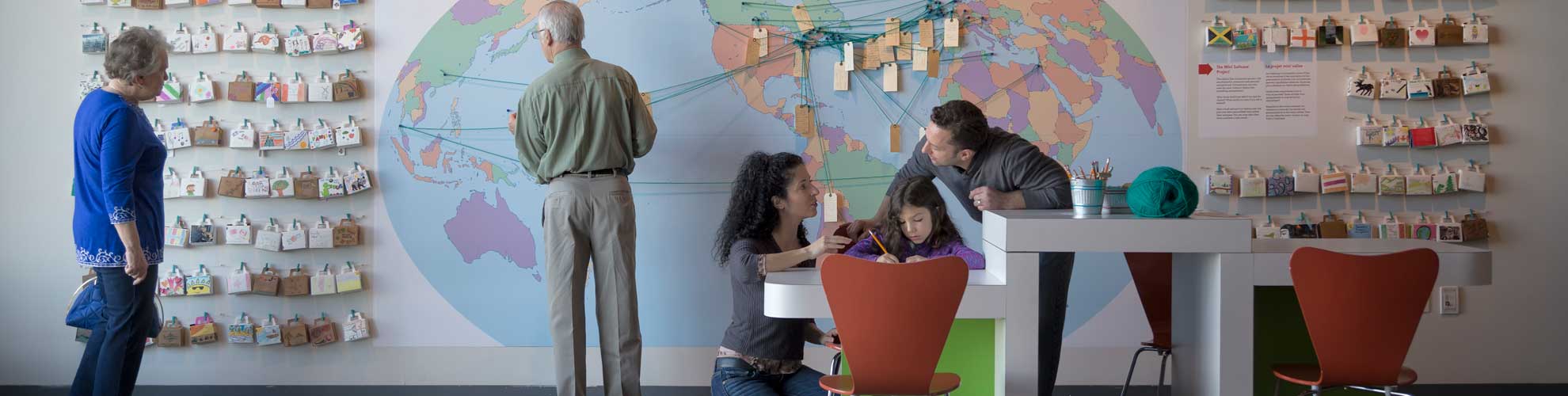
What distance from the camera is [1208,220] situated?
2174mm

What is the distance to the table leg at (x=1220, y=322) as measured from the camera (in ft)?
7.25

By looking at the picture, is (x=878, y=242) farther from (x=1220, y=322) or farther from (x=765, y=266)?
(x=1220, y=322)

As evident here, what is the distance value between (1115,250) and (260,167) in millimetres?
3116

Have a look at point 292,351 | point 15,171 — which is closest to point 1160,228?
point 292,351

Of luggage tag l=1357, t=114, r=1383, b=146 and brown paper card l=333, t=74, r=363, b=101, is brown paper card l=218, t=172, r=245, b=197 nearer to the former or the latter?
brown paper card l=333, t=74, r=363, b=101

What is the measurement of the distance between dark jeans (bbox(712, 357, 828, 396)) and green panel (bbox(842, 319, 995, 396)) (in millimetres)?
302

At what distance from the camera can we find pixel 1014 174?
287 cm

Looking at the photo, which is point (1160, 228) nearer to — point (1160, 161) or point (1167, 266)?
point (1167, 266)

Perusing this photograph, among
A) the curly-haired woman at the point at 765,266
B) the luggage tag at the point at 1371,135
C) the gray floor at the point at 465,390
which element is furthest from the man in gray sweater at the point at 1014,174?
the luggage tag at the point at 1371,135

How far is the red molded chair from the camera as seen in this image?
2.14m

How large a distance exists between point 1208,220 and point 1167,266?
73 cm

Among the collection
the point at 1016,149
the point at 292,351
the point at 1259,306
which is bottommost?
the point at 292,351

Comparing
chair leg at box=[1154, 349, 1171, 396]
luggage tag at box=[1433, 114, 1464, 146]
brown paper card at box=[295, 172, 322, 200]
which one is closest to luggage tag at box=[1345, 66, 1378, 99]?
luggage tag at box=[1433, 114, 1464, 146]

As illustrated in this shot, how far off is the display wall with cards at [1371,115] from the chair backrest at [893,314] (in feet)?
6.75
